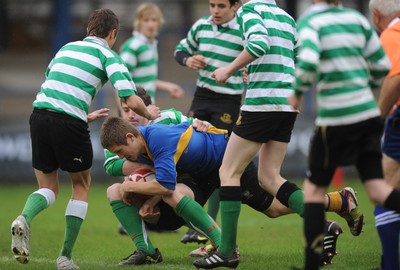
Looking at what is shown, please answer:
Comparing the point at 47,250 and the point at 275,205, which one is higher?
the point at 275,205

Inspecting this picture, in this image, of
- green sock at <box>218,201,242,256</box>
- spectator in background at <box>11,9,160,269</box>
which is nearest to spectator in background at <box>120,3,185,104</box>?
spectator in background at <box>11,9,160,269</box>

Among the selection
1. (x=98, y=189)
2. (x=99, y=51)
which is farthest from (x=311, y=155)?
(x=98, y=189)

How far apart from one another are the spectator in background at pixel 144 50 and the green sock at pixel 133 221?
11.1ft

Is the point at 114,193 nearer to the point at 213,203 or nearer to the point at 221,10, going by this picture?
the point at 213,203

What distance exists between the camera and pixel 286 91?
6.27 m

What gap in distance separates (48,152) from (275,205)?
1780mm

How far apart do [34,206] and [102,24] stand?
4.63 ft

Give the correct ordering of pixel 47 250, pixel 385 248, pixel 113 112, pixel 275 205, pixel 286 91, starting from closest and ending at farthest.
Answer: pixel 385 248, pixel 286 91, pixel 275 205, pixel 47 250, pixel 113 112

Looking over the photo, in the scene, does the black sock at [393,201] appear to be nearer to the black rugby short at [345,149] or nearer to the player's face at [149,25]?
the black rugby short at [345,149]

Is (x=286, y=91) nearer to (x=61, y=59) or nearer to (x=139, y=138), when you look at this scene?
(x=139, y=138)

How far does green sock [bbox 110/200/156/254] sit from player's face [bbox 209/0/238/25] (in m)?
2.19

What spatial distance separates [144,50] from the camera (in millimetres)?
9977

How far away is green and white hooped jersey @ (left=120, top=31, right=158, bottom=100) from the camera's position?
32.4 ft

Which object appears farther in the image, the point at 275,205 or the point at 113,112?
the point at 113,112
